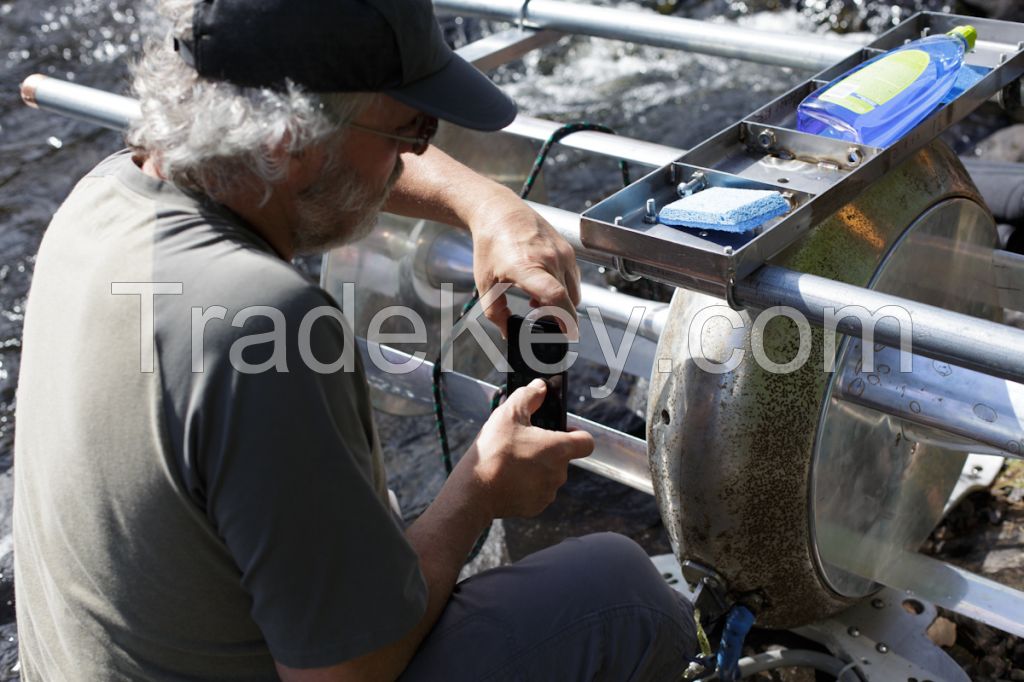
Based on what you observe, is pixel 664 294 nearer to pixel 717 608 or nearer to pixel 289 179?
pixel 717 608

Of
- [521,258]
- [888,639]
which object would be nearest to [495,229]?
[521,258]

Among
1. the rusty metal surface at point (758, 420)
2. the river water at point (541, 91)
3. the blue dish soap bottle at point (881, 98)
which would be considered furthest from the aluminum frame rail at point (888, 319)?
the river water at point (541, 91)

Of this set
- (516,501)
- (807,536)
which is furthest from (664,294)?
(516,501)

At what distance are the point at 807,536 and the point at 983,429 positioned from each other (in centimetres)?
34

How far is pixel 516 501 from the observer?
5.48ft

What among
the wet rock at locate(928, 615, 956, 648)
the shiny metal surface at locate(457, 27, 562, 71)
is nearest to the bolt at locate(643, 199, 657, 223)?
the shiny metal surface at locate(457, 27, 562, 71)

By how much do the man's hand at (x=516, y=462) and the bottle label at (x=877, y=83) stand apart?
757 mm

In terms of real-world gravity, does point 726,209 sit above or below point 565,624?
above

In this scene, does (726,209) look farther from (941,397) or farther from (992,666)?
(992,666)

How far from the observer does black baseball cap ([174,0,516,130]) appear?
1398 millimetres

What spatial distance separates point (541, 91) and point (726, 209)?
4.31 m

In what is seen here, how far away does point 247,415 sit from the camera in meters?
1.30

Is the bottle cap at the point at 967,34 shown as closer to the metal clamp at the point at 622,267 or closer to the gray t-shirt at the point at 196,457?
the metal clamp at the point at 622,267

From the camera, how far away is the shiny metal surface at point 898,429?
1.82m
